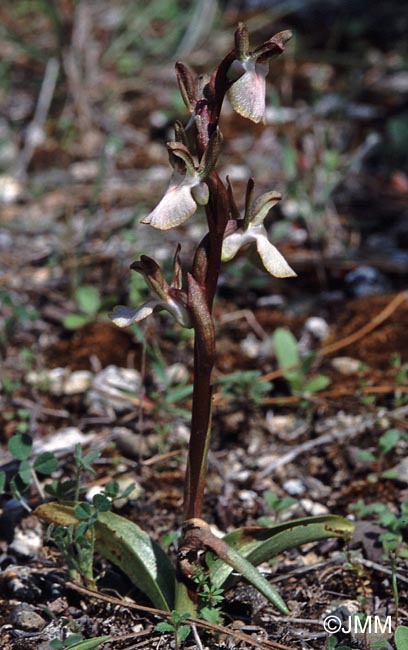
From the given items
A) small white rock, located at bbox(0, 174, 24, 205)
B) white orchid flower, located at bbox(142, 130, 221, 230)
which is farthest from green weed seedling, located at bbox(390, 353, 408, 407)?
small white rock, located at bbox(0, 174, 24, 205)

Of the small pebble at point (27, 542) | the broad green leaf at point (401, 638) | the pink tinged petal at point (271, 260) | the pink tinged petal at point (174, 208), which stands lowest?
the broad green leaf at point (401, 638)

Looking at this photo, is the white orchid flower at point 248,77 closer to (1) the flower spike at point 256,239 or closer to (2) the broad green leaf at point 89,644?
(1) the flower spike at point 256,239

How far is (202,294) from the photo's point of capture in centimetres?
144

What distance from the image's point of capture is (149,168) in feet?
12.9

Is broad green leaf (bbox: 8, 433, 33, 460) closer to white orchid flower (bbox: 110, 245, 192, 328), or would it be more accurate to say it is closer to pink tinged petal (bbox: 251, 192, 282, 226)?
white orchid flower (bbox: 110, 245, 192, 328)

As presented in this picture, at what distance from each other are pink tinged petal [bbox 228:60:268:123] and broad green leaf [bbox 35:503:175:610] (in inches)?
33.0

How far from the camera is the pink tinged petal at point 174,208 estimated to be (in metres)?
1.33

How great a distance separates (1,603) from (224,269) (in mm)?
1693

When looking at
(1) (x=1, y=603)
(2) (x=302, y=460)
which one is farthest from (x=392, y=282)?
(1) (x=1, y=603)

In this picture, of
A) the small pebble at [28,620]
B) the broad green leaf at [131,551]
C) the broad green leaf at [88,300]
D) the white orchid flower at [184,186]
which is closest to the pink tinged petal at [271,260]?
the white orchid flower at [184,186]

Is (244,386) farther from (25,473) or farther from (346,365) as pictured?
(25,473)

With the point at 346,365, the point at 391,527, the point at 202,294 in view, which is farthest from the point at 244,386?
the point at 202,294

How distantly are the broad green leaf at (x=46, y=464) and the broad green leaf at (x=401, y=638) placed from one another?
751mm

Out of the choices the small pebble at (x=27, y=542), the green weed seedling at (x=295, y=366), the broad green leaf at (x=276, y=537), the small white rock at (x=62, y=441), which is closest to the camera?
the broad green leaf at (x=276, y=537)
